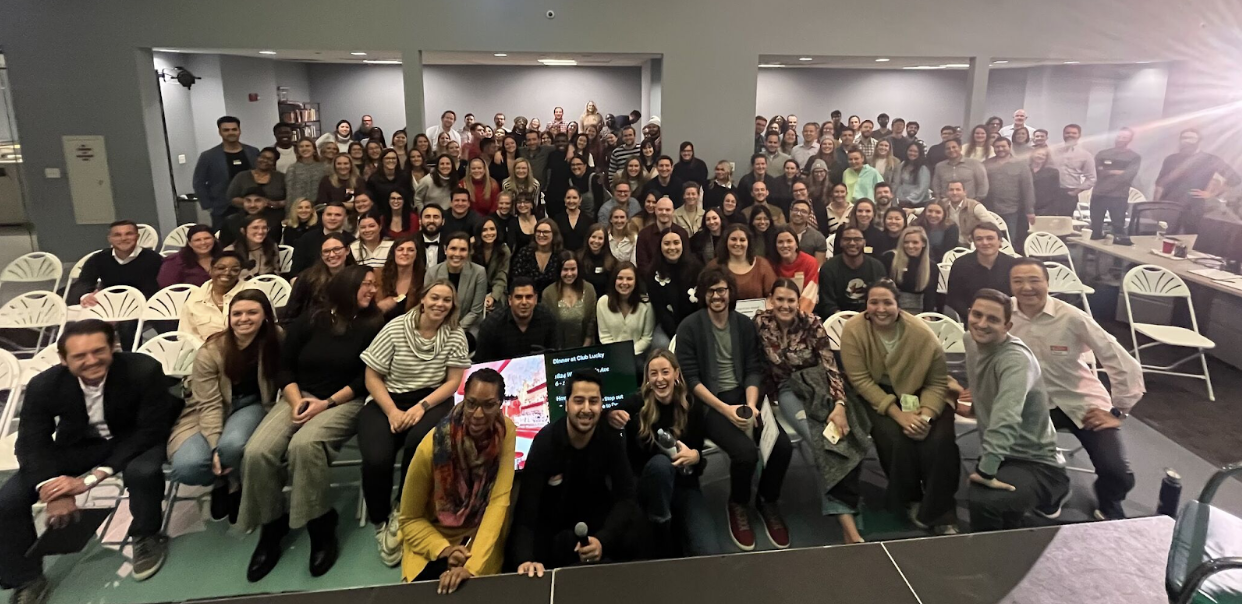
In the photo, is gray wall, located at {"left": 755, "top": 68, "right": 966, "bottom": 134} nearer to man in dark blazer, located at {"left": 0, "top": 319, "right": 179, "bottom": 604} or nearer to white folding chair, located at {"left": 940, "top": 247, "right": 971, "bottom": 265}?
white folding chair, located at {"left": 940, "top": 247, "right": 971, "bottom": 265}

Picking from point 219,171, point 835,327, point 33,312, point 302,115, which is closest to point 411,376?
point 835,327

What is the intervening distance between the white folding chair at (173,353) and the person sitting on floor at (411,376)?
3.32 ft

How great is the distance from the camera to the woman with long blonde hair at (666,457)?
10.4ft

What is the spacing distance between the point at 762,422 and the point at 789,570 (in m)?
1.25

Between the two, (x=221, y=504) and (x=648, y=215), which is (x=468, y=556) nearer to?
(x=221, y=504)

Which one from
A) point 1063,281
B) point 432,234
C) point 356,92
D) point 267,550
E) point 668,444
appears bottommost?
point 267,550

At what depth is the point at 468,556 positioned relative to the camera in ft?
8.56

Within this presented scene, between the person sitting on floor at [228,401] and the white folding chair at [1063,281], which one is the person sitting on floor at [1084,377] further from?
the person sitting on floor at [228,401]

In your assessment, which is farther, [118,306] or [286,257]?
[286,257]

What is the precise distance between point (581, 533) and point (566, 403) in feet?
2.07

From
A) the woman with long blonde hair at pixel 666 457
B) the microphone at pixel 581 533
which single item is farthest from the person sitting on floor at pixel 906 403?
the microphone at pixel 581 533

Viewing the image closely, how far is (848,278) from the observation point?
4.72 m

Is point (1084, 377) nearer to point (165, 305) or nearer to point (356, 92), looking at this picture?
point (165, 305)

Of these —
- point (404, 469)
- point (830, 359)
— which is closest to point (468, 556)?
point (404, 469)
